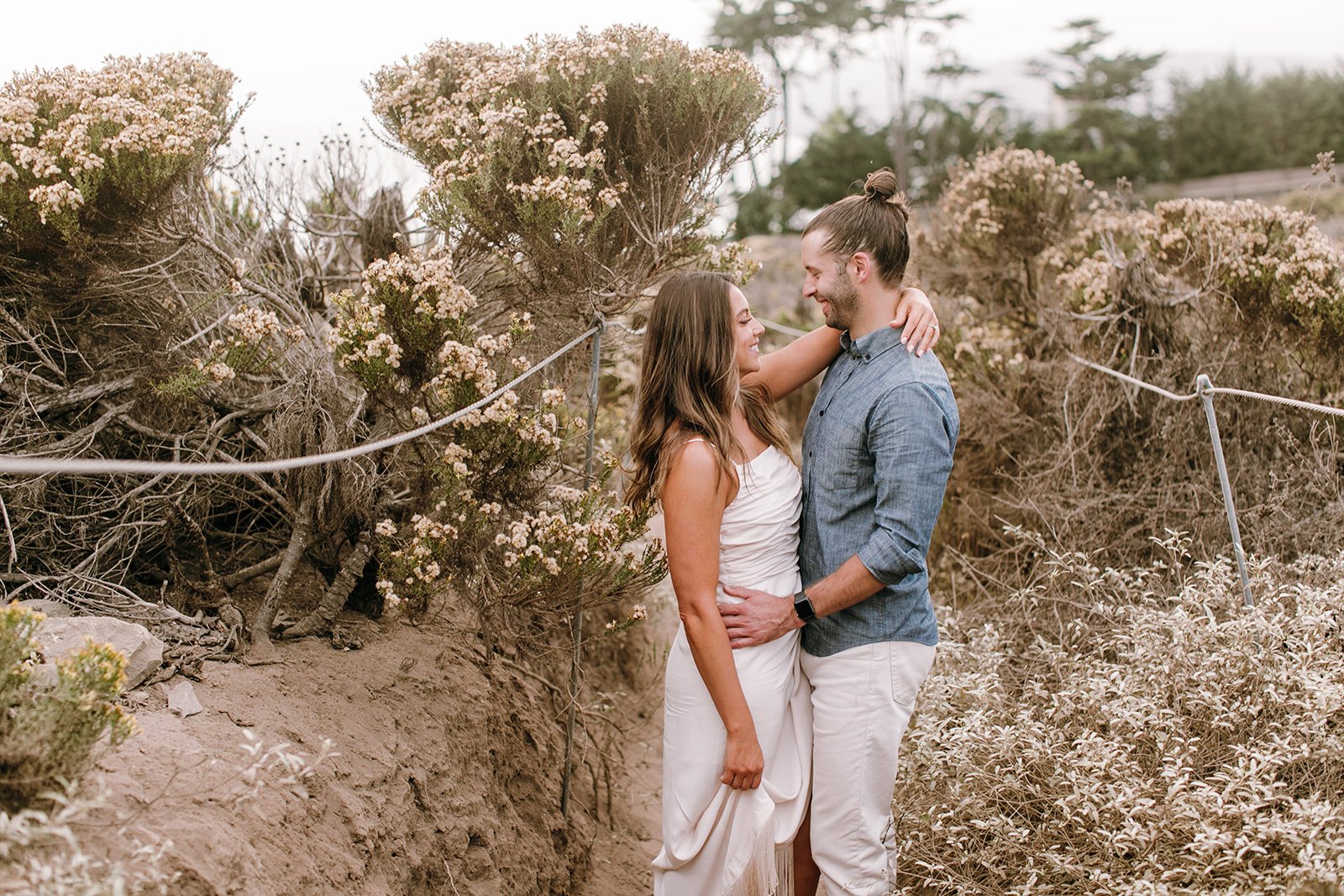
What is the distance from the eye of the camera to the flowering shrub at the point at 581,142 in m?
3.71

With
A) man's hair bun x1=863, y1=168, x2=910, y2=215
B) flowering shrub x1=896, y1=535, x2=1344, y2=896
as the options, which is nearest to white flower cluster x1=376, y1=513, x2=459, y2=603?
man's hair bun x1=863, y1=168, x2=910, y2=215

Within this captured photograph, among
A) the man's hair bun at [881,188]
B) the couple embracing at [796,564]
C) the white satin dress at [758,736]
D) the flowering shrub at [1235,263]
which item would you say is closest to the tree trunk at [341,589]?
the couple embracing at [796,564]

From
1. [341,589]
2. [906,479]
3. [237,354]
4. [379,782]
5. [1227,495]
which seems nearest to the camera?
[906,479]

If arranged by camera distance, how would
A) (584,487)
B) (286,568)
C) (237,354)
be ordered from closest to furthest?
(237,354), (286,568), (584,487)

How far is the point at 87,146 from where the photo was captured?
3225mm

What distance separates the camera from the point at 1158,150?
24.6 meters

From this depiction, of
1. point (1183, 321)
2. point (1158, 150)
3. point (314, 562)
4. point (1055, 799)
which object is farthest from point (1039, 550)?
point (1158, 150)

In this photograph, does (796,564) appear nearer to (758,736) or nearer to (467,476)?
(758,736)

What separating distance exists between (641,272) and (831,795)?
2115 millimetres

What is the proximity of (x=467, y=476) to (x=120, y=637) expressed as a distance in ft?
3.61

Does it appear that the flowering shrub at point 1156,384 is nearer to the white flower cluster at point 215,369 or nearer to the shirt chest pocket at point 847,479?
the shirt chest pocket at point 847,479

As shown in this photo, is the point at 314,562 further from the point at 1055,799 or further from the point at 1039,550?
the point at 1039,550

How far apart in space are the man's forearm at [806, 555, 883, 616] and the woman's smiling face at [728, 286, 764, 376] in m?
0.65

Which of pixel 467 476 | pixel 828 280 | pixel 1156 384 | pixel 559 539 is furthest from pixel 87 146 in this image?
pixel 1156 384
